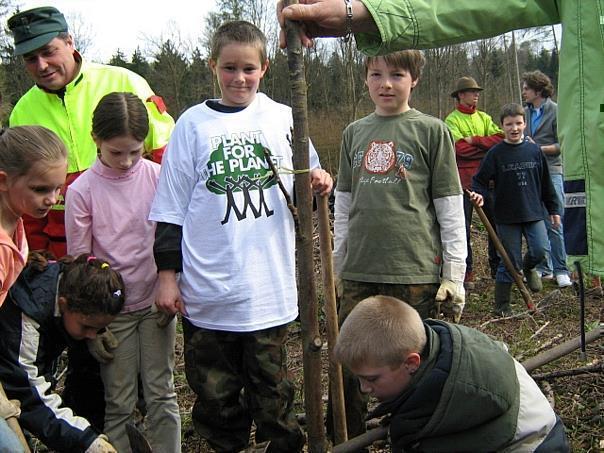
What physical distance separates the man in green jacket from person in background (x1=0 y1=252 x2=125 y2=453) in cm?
120

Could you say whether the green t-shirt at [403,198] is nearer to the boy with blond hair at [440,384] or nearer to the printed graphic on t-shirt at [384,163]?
the printed graphic on t-shirt at [384,163]

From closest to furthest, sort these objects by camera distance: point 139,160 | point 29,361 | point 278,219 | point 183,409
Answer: point 29,361 → point 278,219 → point 139,160 → point 183,409

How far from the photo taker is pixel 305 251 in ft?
7.25

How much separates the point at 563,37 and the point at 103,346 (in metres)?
2.10

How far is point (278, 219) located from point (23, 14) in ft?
→ 5.09

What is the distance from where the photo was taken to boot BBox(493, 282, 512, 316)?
572cm

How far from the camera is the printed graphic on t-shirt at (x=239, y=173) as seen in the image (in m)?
2.58

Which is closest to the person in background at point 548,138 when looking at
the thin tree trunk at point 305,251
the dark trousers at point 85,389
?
the thin tree trunk at point 305,251

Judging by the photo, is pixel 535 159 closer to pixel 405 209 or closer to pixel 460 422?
pixel 405 209

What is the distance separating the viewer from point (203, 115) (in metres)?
2.65

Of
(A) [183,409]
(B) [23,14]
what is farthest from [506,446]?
(B) [23,14]

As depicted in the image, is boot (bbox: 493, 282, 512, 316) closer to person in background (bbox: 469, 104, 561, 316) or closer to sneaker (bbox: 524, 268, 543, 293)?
person in background (bbox: 469, 104, 561, 316)

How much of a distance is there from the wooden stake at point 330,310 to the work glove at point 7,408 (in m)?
1.09

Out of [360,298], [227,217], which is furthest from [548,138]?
[227,217]
